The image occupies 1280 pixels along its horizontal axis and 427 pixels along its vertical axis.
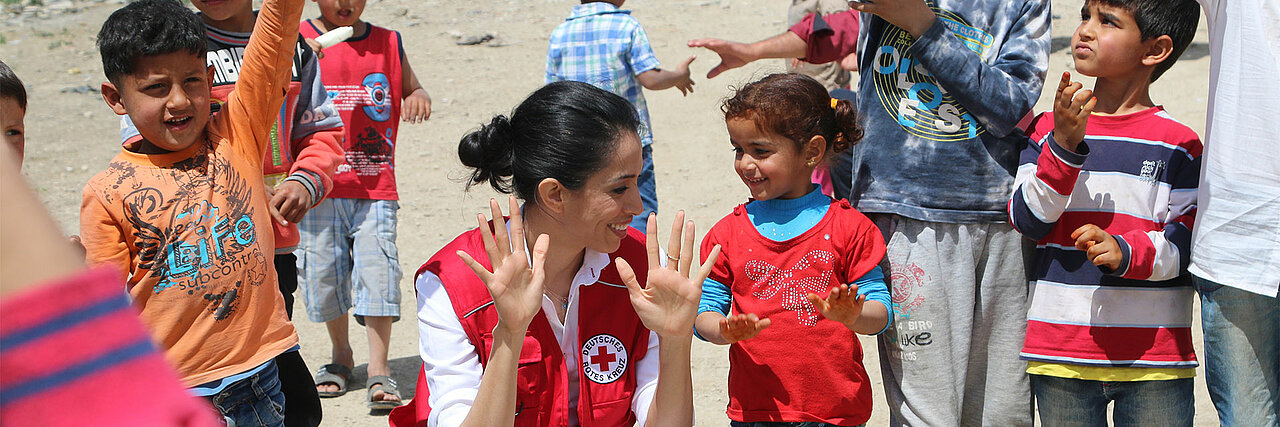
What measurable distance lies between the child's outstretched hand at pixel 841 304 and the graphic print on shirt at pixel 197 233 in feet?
4.65

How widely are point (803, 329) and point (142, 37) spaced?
1797mm

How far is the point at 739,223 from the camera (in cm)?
292

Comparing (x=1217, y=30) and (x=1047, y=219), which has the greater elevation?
(x=1217, y=30)

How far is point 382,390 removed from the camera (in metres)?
4.48

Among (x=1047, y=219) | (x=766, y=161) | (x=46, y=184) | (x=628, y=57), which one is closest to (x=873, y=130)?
(x=766, y=161)

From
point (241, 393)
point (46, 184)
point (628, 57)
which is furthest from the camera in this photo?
point (46, 184)

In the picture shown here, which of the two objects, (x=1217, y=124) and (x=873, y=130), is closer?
(x=1217, y=124)

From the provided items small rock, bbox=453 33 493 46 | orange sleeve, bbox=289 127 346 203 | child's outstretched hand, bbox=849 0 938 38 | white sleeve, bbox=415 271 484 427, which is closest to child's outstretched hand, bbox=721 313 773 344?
white sleeve, bbox=415 271 484 427

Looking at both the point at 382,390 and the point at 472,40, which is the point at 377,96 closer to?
the point at 382,390

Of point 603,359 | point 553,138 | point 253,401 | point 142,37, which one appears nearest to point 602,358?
point 603,359

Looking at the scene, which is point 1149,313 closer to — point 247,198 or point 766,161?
point 766,161

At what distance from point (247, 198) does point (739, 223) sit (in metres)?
1.28

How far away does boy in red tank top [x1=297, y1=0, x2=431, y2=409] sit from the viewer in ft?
15.2

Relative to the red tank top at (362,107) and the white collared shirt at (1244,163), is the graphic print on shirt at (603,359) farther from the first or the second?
the red tank top at (362,107)
